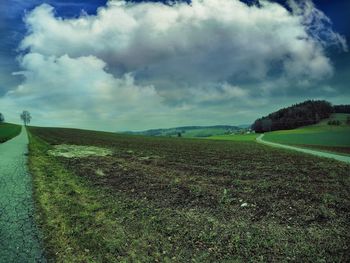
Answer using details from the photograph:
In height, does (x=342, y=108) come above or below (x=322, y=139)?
above

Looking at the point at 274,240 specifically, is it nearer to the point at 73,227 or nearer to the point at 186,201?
the point at 186,201

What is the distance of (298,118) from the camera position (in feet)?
418

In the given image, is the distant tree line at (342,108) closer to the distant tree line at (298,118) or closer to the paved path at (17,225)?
the distant tree line at (298,118)

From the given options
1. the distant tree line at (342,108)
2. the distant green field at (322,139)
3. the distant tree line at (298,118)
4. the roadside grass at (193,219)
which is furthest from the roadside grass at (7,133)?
the distant tree line at (342,108)

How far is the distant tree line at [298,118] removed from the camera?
4931 inches

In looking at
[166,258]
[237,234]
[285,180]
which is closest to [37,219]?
[166,258]

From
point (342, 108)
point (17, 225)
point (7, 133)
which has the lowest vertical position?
point (17, 225)

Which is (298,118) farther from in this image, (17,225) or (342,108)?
(17,225)

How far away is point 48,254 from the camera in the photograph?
239 inches

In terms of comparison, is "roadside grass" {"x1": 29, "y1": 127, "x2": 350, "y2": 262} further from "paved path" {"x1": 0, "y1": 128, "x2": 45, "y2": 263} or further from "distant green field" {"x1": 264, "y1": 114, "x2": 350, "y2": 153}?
"distant green field" {"x1": 264, "y1": 114, "x2": 350, "y2": 153}

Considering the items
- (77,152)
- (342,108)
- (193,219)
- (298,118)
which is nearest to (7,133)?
(77,152)

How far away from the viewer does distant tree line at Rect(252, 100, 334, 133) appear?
125 meters

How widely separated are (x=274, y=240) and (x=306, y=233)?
3.71 ft

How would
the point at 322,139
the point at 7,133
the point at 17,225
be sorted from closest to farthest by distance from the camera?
the point at 17,225 → the point at 322,139 → the point at 7,133
